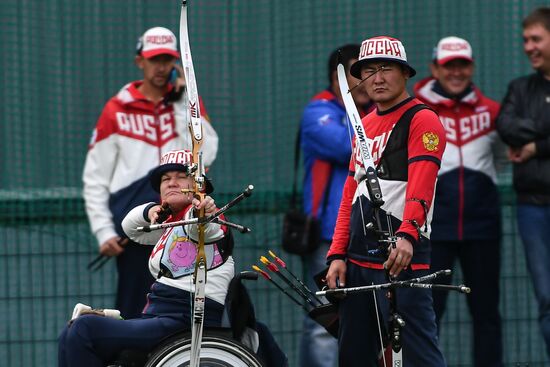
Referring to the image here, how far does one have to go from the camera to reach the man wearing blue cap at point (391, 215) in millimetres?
5898

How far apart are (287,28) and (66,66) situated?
1.38 metres

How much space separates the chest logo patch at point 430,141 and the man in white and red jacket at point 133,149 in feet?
6.89

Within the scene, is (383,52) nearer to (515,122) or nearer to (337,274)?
(337,274)

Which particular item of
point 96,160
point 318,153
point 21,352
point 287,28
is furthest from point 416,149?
point 21,352

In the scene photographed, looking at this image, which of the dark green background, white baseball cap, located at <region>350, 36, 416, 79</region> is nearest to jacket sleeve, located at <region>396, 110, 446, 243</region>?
white baseball cap, located at <region>350, 36, 416, 79</region>

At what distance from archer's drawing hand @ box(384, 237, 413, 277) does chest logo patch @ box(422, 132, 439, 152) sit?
0.41m

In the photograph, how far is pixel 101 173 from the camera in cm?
788

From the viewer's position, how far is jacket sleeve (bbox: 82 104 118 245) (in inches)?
309

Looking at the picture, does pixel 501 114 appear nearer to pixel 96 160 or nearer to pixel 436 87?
pixel 436 87

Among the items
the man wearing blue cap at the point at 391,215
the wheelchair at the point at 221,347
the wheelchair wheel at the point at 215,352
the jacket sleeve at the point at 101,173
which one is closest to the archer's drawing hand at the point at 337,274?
the man wearing blue cap at the point at 391,215

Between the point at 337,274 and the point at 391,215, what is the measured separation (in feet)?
1.23

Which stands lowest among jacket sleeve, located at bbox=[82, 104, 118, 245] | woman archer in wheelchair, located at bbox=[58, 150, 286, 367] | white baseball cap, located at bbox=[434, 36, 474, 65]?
woman archer in wheelchair, located at bbox=[58, 150, 286, 367]

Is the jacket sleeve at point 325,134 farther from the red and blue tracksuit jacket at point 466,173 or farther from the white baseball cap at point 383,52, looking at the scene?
the white baseball cap at point 383,52

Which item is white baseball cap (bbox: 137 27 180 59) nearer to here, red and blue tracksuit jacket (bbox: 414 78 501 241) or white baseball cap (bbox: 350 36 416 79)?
red and blue tracksuit jacket (bbox: 414 78 501 241)
